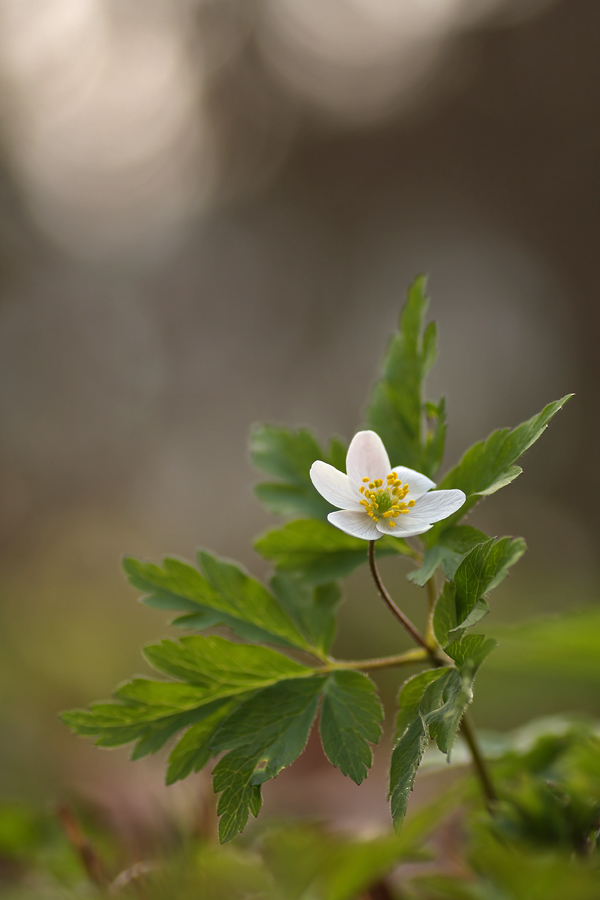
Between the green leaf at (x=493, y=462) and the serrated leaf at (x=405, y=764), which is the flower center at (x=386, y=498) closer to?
the green leaf at (x=493, y=462)

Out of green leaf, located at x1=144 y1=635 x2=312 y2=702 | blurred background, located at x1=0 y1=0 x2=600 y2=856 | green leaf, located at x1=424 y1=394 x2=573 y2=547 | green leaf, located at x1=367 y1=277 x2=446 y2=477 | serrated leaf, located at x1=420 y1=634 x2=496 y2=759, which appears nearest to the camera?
serrated leaf, located at x1=420 y1=634 x2=496 y2=759

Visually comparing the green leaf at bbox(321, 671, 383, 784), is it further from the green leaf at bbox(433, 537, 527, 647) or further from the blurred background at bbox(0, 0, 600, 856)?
the blurred background at bbox(0, 0, 600, 856)

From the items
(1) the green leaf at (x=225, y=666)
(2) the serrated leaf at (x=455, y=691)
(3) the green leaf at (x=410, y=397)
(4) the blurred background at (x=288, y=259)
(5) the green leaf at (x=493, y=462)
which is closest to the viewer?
(2) the serrated leaf at (x=455, y=691)

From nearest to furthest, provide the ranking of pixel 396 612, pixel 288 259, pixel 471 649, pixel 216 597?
pixel 471 649 → pixel 396 612 → pixel 216 597 → pixel 288 259

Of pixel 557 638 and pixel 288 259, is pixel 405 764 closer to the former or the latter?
pixel 557 638

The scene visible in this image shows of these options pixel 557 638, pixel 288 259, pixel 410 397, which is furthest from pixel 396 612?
pixel 288 259

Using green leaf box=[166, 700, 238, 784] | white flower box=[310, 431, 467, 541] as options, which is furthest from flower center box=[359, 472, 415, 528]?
green leaf box=[166, 700, 238, 784]

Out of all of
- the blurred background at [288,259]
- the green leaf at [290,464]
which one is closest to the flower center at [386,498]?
the green leaf at [290,464]

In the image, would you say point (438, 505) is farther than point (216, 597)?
No
